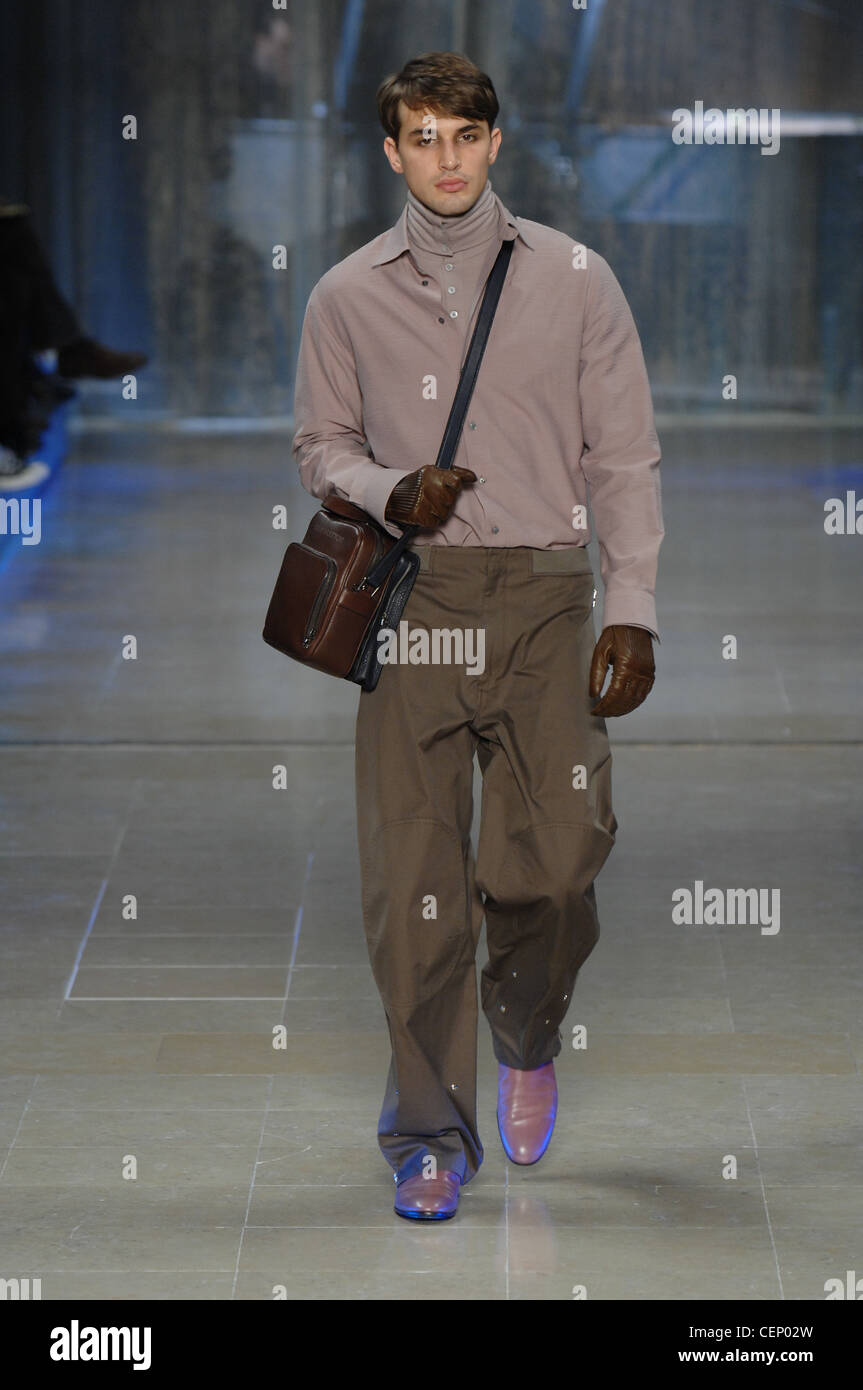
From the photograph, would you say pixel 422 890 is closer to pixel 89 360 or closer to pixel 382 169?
pixel 382 169

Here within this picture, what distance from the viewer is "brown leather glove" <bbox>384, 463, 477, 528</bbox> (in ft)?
10.9

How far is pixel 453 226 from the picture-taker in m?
3.40

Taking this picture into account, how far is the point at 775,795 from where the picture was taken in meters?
5.87

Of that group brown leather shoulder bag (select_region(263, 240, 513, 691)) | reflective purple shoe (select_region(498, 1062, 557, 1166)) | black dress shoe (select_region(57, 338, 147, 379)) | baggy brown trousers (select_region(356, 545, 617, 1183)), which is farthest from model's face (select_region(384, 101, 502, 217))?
black dress shoe (select_region(57, 338, 147, 379))

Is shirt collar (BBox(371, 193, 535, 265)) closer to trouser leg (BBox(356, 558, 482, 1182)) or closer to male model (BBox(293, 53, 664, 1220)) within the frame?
male model (BBox(293, 53, 664, 1220))

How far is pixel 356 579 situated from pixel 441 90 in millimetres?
718

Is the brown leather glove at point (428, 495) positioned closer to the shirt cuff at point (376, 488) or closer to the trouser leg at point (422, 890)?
the shirt cuff at point (376, 488)

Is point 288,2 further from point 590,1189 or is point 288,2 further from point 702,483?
point 590,1189

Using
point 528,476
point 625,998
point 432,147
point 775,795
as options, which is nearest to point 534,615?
point 528,476

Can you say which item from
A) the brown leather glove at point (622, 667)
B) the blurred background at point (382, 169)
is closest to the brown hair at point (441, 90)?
the brown leather glove at point (622, 667)

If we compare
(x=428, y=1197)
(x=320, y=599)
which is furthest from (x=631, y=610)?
(x=428, y=1197)

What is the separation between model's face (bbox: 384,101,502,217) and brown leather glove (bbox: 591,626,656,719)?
672 mm

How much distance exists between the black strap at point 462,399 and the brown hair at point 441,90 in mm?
251

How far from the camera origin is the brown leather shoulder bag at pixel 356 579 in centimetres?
340
